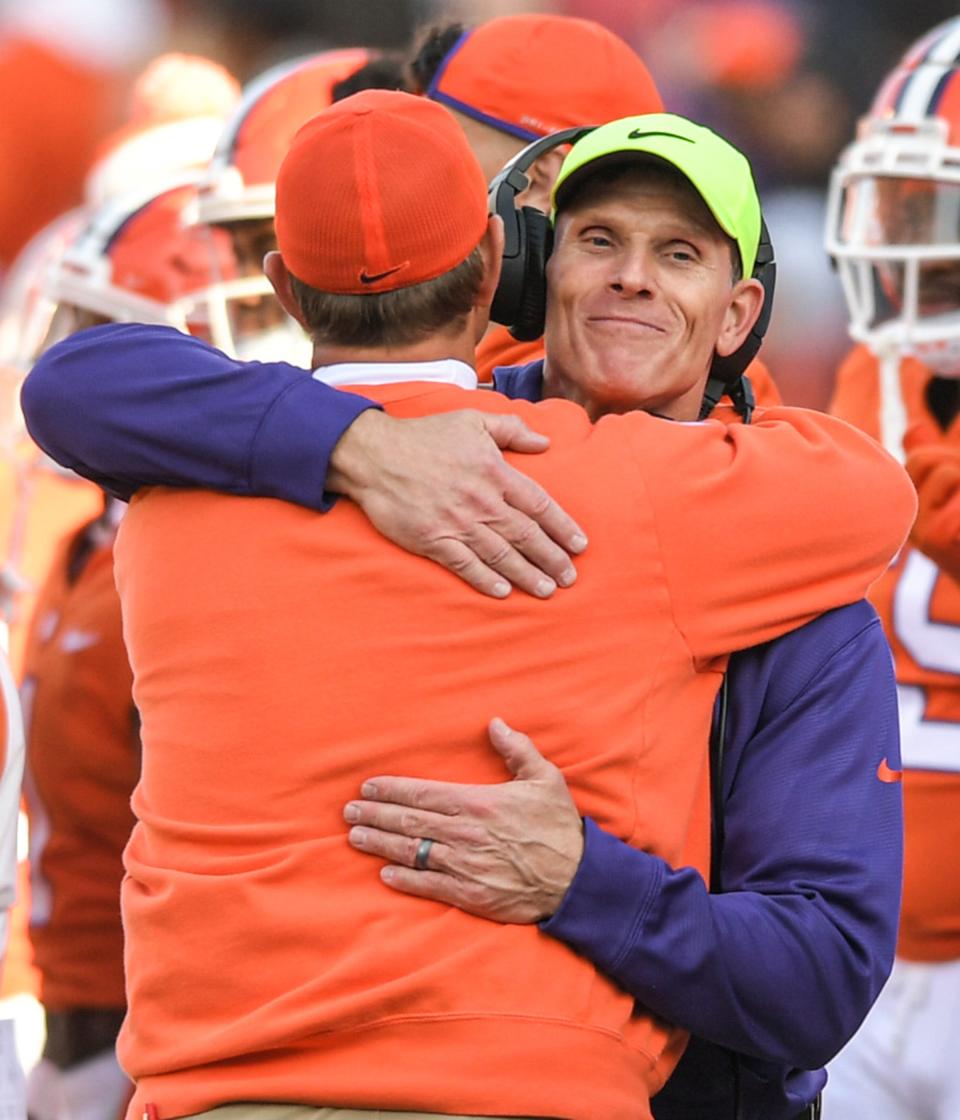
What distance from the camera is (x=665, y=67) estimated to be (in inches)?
336

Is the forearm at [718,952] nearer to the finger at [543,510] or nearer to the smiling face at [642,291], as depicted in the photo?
the finger at [543,510]

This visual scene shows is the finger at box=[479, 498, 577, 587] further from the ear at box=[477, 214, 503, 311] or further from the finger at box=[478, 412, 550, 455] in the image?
the ear at box=[477, 214, 503, 311]

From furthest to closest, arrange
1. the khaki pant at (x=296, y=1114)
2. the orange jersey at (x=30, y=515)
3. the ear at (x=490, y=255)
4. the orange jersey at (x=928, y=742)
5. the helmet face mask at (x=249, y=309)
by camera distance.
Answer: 1. the orange jersey at (x=30, y=515)
2. the helmet face mask at (x=249, y=309)
3. the orange jersey at (x=928, y=742)
4. the ear at (x=490, y=255)
5. the khaki pant at (x=296, y=1114)

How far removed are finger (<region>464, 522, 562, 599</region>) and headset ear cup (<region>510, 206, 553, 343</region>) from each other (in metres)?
0.50

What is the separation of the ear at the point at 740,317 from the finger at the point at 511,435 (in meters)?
0.49

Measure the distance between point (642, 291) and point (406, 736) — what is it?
689 millimetres

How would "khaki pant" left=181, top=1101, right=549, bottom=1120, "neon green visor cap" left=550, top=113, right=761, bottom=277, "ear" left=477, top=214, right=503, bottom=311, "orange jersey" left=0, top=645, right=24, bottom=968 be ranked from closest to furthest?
"khaki pant" left=181, top=1101, right=549, bottom=1120, "ear" left=477, top=214, right=503, bottom=311, "neon green visor cap" left=550, top=113, right=761, bottom=277, "orange jersey" left=0, top=645, right=24, bottom=968

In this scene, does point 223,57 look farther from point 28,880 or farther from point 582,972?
point 582,972

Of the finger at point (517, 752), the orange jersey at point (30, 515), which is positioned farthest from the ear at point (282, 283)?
the orange jersey at point (30, 515)

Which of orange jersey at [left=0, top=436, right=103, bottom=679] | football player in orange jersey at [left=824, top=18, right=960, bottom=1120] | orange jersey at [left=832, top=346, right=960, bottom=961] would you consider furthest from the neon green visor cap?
orange jersey at [left=0, top=436, right=103, bottom=679]

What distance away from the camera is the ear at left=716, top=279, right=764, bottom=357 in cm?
238

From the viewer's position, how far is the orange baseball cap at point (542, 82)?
11.1 feet

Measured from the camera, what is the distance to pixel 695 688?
6.62 feet

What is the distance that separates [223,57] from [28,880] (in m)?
5.57
